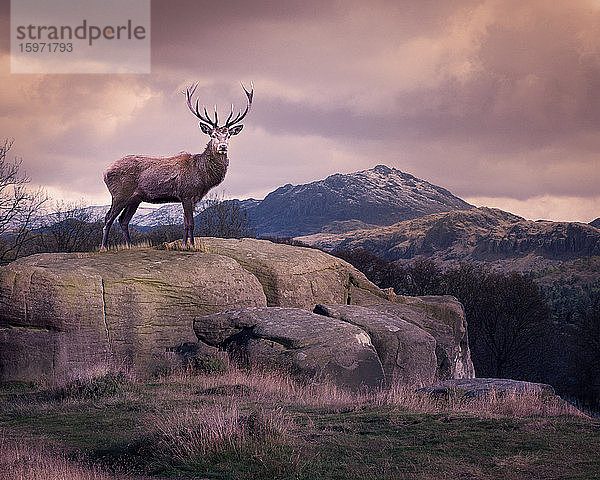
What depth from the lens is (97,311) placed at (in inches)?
695

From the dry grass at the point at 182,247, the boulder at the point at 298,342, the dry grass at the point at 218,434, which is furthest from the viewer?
the dry grass at the point at 182,247

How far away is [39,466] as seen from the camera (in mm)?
8594

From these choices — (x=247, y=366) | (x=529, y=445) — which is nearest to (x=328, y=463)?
(x=529, y=445)

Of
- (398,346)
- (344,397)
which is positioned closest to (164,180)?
(398,346)

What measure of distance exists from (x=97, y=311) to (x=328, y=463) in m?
10.5

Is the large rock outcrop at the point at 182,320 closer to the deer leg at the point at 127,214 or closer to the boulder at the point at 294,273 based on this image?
the boulder at the point at 294,273

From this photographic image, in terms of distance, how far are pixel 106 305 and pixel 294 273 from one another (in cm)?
721

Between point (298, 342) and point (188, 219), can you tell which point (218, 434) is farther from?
point (188, 219)

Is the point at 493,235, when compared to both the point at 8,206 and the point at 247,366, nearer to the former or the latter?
the point at 8,206

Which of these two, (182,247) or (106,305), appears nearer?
(106,305)

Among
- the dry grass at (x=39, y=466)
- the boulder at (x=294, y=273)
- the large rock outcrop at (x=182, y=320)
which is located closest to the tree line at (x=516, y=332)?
the boulder at (x=294, y=273)

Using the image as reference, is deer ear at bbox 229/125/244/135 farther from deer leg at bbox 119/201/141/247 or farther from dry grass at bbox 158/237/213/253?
dry grass at bbox 158/237/213/253

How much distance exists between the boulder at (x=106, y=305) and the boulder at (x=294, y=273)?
117cm

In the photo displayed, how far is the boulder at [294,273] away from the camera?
2227 centimetres
